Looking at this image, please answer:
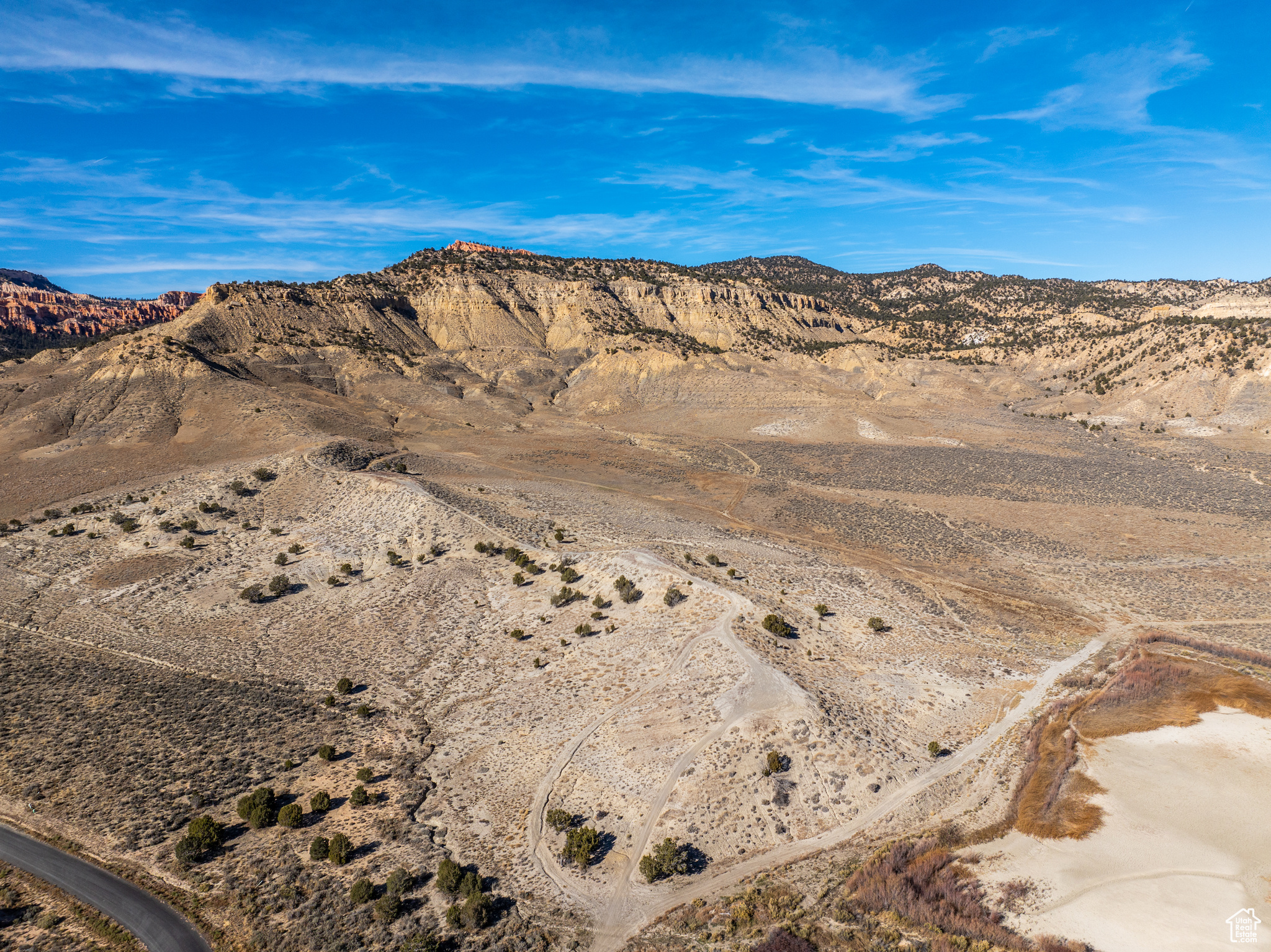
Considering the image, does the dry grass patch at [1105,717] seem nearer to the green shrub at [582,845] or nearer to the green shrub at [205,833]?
the green shrub at [582,845]

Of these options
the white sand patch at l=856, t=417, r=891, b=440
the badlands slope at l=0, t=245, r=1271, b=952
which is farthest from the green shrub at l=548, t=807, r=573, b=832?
the white sand patch at l=856, t=417, r=891, b=440

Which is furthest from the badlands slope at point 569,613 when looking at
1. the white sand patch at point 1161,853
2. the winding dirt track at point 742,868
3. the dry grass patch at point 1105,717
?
the white sand patch at point 1161,853

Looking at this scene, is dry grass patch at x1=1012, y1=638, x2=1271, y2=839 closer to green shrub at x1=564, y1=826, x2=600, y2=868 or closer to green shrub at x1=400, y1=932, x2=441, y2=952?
green shrub at x1=564, y1=826, x2=600, y2=868

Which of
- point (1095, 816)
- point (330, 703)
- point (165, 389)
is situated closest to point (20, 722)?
point (330, 703)

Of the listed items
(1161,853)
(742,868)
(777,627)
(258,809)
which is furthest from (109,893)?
(1161,853)

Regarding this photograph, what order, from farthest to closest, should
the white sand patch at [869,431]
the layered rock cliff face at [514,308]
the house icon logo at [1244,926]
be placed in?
the layered rock cliff face at [514,308], the white sand patch at [869,431], the house icon logo at [1244,926]

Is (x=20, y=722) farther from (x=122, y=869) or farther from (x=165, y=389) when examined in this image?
(x=165, y=389)
